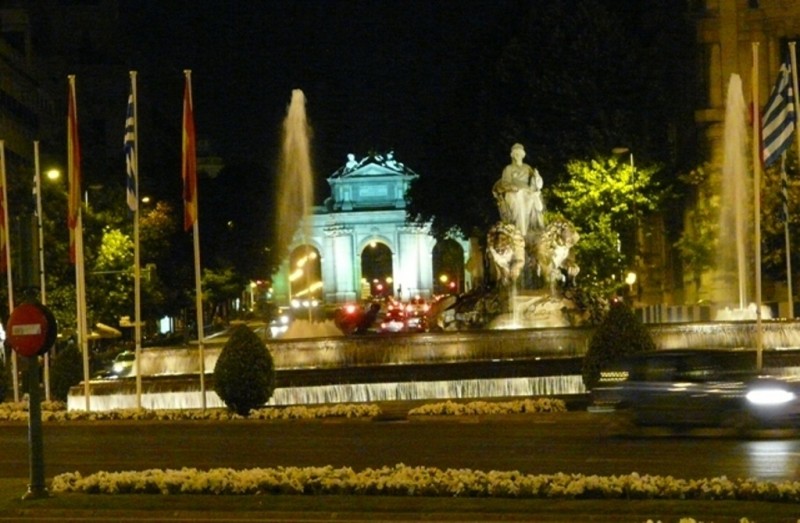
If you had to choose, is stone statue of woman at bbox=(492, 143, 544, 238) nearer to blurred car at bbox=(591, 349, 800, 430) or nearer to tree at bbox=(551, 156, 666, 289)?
tree at bbox=(551, 156, 666, 289)

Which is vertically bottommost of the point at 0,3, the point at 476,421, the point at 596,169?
the point at 476,421

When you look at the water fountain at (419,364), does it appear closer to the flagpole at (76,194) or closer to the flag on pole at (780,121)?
the flagpole at (76,194)

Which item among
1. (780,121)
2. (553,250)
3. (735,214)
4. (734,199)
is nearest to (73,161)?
(780,121)

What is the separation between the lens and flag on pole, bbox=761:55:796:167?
114 ft

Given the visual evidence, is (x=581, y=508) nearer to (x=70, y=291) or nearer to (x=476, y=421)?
(x=476, y=421)

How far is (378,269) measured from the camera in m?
189

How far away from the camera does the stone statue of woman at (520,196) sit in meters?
46.9

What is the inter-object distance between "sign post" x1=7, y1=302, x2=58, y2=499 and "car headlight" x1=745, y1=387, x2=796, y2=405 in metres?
12.6

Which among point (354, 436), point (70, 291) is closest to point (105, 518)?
point (354, 436)

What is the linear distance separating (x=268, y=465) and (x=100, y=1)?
9856cm

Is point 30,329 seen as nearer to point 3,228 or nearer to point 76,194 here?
point 76,194

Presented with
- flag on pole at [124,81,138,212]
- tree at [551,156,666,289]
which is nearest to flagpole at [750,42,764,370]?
flag on pole at [124,81,138,212]

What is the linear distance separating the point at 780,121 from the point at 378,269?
15456 cm

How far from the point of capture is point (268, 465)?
874 inches
